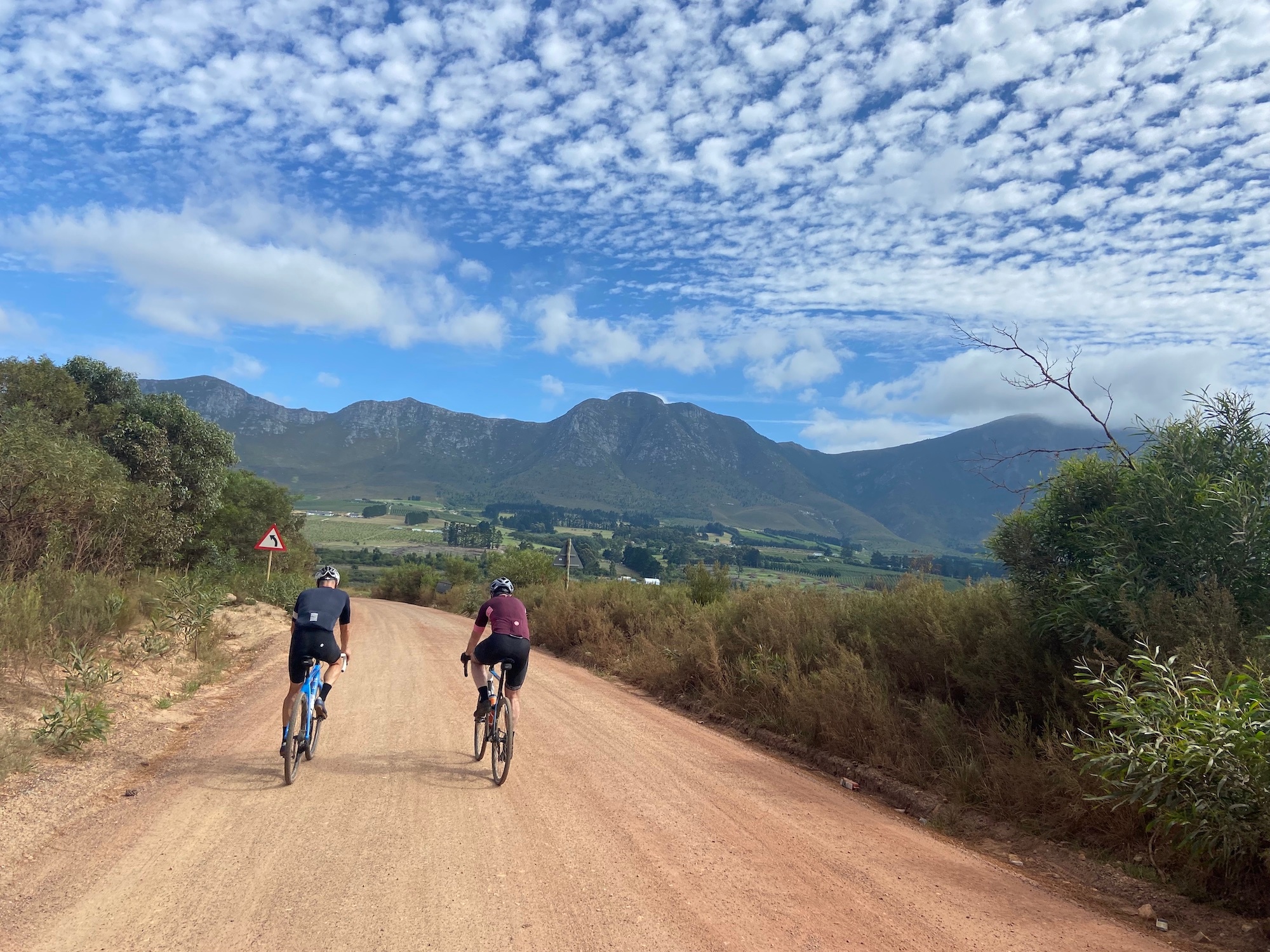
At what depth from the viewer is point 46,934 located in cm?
371

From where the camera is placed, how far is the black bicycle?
264 inches

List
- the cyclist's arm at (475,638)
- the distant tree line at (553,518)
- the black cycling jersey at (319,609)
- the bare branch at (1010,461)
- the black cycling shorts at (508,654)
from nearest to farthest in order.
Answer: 1. the black cycling jersey at (319,609)
2. the black cycling shorts at (508,654)
3. the cyclist's arm at (475,638)
4. the bare branch at (1010,461)
5. the distant tree line at (553,518)

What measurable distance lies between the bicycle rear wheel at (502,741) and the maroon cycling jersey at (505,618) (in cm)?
67

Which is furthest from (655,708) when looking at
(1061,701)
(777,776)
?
(1061,701)

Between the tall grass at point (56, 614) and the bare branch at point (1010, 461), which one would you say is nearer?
the bare branch at point (1010, 461)

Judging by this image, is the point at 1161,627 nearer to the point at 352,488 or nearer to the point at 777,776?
the point at 777,776

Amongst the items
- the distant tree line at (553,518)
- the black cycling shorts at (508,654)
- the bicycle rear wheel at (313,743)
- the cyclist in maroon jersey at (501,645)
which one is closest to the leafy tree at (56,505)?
the bicycle rear wheel at (313,743)

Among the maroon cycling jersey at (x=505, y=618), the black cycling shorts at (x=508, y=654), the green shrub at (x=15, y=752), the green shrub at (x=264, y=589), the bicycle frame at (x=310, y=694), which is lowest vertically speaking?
the green shrub at (x=264, y=589)

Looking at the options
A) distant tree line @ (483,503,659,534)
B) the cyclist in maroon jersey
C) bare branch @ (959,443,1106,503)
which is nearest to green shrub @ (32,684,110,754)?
the cyclist in maroon jersey

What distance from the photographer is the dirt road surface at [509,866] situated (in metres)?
3.92

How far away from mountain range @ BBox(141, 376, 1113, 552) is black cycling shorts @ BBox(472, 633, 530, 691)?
345ft

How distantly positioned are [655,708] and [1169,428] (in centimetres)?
796

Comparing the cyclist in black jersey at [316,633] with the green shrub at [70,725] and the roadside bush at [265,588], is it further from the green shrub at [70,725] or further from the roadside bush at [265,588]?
the roadside bush at [265,588]

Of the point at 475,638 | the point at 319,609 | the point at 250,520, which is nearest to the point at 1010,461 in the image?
the point at 475,638
